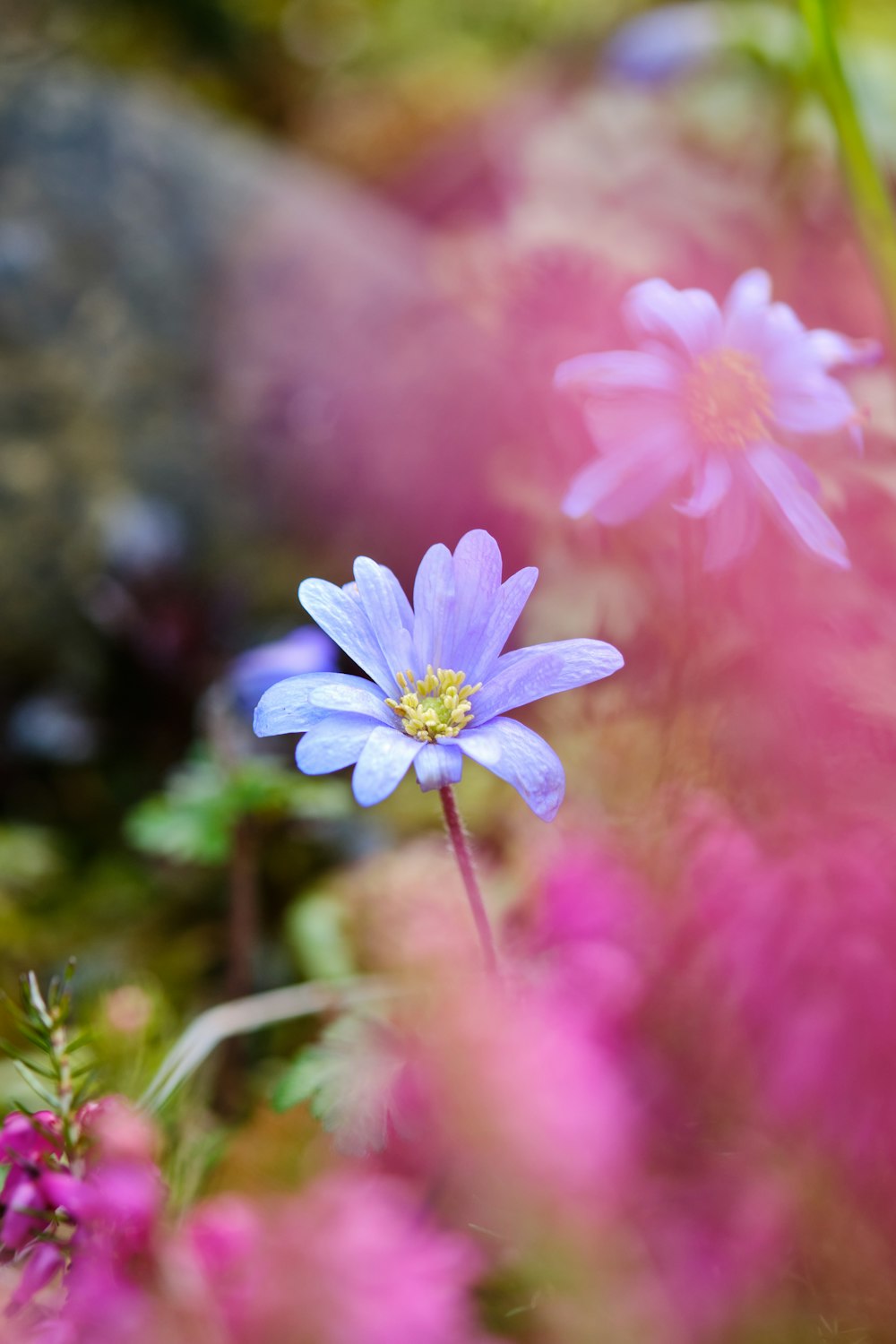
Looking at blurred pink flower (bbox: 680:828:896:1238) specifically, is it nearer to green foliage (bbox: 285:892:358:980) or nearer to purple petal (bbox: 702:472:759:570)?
purple petal (bbox: 702:472:759:570)

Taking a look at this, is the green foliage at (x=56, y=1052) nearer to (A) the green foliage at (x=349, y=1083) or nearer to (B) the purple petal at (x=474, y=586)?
(A) the green foliage at (x=349, y=1083)

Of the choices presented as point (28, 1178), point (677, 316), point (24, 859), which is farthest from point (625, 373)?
point (24, 859)

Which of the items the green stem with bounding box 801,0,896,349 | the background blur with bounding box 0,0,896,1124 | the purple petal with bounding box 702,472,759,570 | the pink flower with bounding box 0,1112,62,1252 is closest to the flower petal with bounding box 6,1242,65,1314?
the pink flower with bounding box 0,1112,62,1252

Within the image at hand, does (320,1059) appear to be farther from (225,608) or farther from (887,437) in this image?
(225,608)

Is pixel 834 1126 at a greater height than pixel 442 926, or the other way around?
pixel 442 926

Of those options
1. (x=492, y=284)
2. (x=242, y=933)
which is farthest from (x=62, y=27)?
(x=242, y=933)

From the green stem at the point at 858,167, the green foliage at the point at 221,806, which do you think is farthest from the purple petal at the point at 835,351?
the green foliage at the point at 221,806
